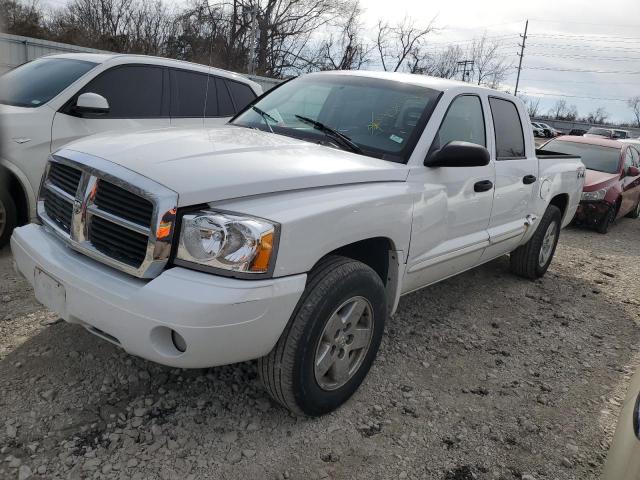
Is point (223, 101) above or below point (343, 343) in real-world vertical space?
above

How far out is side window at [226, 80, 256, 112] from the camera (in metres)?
6.08

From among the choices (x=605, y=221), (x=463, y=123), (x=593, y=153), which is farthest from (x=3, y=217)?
(x=593, y=153)

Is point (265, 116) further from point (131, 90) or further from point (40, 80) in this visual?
point (40, 80)

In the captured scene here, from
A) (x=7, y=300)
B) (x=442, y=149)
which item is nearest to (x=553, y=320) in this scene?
(x=442, y=149)

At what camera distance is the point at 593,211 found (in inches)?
350

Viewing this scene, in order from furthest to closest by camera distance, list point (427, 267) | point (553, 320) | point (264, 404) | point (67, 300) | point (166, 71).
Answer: point (166, 71) → point (553, 320) → point (427, 267) → point (264, 404) → point (67, 300)

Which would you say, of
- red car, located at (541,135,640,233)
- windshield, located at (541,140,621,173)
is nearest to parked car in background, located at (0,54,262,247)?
red car, located at (541,135,640,233)

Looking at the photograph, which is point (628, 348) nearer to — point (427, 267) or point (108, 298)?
point (427, 267)

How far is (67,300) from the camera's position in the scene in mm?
2396

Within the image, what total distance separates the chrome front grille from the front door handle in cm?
224

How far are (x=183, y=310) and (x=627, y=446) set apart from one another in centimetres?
167

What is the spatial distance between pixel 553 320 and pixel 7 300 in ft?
14.3

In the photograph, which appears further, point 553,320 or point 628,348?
point 553,320

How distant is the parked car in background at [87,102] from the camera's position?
440 centimetres
